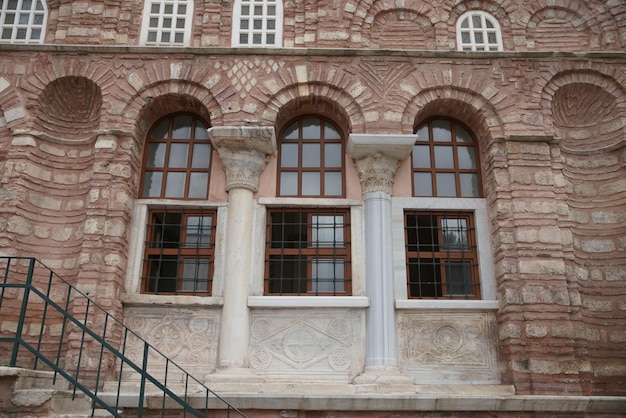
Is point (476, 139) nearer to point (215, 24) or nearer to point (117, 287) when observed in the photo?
point (215, 24)

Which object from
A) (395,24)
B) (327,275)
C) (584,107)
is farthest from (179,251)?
(584,107)

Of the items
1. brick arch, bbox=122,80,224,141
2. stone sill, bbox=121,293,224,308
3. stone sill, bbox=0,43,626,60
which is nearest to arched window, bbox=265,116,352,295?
stone sill, bbox=121,293,224,308

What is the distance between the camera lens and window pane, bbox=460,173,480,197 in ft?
26.6

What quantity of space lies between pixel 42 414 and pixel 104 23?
19.2ft

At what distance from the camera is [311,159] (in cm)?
825

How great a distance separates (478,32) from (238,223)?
4.76 m

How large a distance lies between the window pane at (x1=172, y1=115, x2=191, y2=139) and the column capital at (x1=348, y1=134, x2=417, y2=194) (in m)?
2.47

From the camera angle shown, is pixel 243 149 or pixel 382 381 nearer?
pixel 382 381

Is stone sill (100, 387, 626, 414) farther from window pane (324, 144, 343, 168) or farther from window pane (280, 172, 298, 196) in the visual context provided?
window pane (324, 144, 343, 168)

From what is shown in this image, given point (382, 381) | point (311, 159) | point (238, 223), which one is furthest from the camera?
point (311, 159)

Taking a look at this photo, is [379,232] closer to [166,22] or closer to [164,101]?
[164,101]

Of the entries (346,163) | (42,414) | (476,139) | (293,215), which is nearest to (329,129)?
(346,163)

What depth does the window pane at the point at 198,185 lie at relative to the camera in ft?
26.4

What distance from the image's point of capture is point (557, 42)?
856 centimetres
